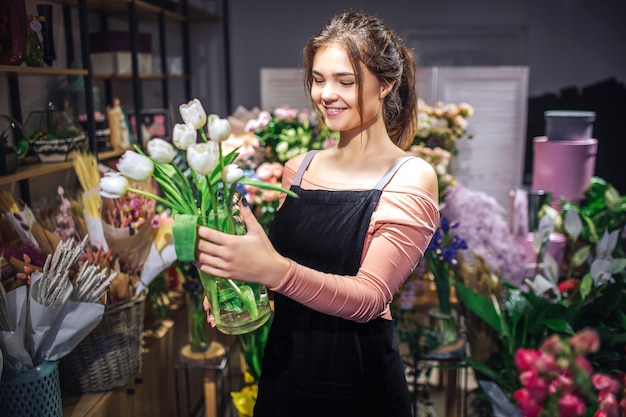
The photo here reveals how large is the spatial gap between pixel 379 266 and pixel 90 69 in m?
1.94

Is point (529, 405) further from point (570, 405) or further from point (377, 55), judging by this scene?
point (377, 55)

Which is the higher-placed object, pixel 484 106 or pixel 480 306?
pixel 484 106

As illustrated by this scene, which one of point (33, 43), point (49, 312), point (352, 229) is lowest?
point (49, 312)

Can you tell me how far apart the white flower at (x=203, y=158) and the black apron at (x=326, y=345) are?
41 cm

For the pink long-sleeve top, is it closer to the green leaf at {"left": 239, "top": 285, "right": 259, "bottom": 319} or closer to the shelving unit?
the green leaf at {"left": 239, "top": 285, "right": 259, "bottom": 319}

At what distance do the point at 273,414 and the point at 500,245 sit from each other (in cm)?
130

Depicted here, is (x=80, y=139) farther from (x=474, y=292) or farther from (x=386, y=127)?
(x=474, y=292)

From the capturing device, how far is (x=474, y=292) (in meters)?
2.10

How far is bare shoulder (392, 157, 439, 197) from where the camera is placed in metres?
1.29

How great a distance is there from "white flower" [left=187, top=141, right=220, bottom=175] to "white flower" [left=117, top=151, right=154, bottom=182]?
84 millimetres

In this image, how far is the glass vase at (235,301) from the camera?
114 centimetres

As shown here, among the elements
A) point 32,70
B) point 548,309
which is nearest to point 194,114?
point 32,70

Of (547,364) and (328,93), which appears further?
(328,93)

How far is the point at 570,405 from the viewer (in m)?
0.73
